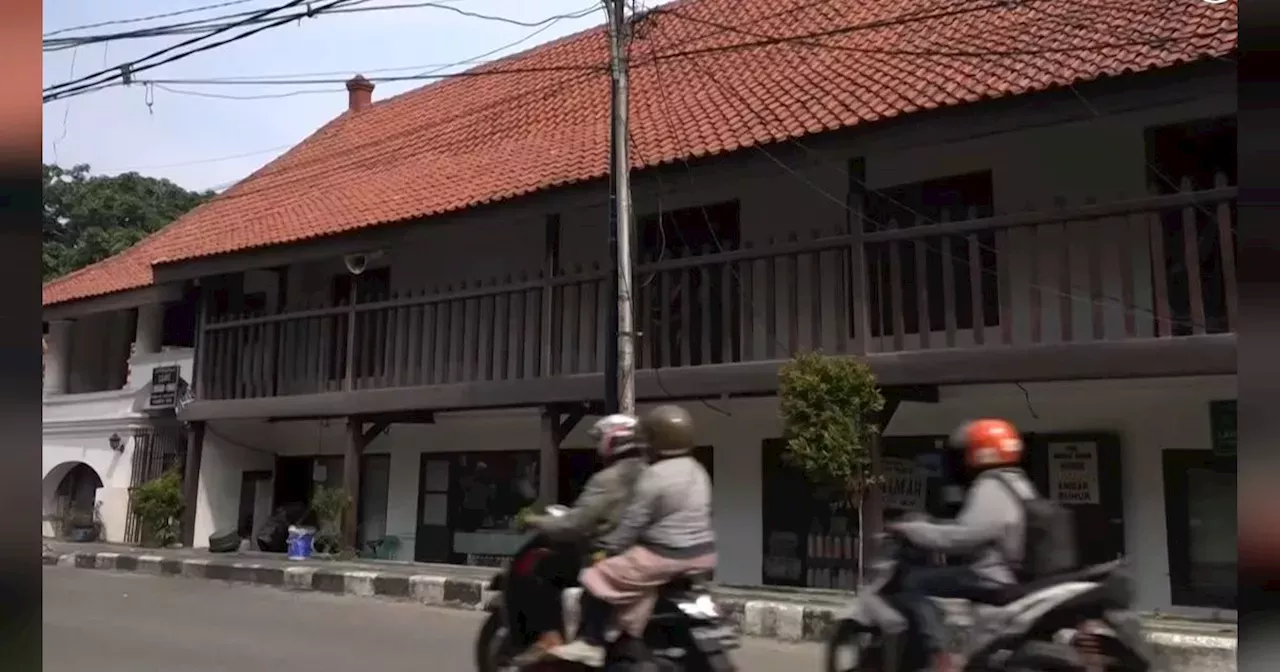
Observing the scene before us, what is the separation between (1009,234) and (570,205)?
4.49m

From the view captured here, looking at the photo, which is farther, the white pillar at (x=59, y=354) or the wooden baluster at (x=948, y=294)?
the white pillar at (x=59, y=354)

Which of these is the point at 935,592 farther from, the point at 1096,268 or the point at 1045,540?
the point at 1096,268

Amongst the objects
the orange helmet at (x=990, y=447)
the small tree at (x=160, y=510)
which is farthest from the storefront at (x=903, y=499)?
the small tree at (x=160, y=510)

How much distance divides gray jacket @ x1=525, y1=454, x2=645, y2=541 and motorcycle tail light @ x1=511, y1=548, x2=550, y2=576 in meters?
0.23

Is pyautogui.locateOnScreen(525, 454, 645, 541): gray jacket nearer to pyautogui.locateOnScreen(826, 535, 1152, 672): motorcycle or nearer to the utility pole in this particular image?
pyautogui.locateOnScreen(826, 535, 1152, 672): motorcycle

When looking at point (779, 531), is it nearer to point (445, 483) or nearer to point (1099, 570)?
point (445, 483)

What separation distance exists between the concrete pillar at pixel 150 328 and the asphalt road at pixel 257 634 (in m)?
6.12

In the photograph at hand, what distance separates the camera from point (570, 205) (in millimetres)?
11047

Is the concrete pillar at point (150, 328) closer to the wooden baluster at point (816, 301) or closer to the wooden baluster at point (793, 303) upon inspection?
the wooden baluster at point (793, 303)

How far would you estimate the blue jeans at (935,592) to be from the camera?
473 cm

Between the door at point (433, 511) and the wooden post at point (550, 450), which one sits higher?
the wooden post at point (550, 450)

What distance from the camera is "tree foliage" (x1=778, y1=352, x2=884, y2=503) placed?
8.38 m

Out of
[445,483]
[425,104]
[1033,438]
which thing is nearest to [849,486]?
[1033,438]

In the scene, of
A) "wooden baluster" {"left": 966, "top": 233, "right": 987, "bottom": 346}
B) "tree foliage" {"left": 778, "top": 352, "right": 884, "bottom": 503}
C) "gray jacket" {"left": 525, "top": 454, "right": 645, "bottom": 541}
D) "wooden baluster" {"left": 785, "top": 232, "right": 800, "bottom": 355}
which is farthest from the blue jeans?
"wooden baluster" {"left": 785, "top": 232, "right": 800, "bottom": 355}
